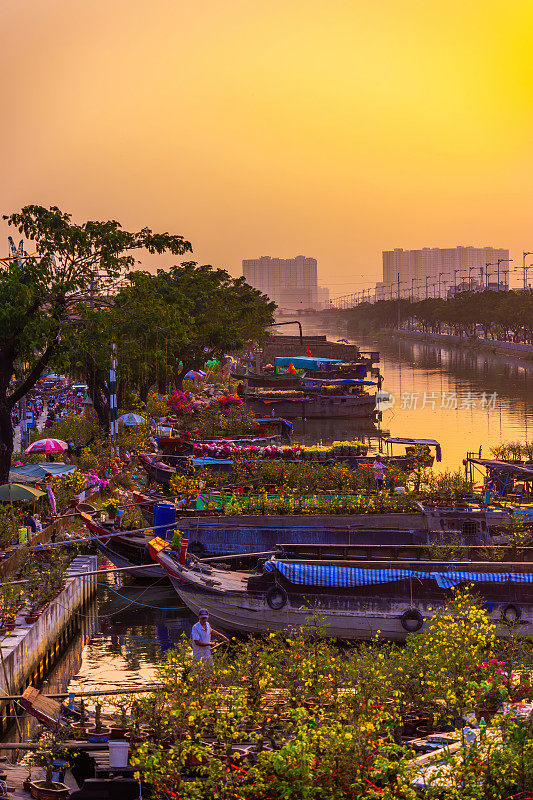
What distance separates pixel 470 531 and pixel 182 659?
605 inches

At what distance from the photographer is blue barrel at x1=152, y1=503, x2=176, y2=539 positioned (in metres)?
26.8

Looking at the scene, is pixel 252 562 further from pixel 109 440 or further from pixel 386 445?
pixel 386 445

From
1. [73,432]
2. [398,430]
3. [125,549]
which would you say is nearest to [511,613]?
[125,549]

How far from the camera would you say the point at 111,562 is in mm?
27000

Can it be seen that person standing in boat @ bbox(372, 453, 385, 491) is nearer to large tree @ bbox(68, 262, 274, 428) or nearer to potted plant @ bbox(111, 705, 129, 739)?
large tree @ bbox(68, 262, 274, 428)

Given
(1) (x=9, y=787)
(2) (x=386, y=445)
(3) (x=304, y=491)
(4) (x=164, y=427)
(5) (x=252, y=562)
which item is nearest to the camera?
(1) (x=9, y=787)

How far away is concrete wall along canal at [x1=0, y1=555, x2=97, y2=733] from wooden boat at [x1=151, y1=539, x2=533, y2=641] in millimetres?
3687

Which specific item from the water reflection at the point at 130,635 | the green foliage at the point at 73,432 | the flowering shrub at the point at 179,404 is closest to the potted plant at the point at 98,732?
the water reflection at the point at 130,635

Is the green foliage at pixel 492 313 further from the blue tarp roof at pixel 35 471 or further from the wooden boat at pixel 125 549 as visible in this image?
the wooden boat at pixel 125 549

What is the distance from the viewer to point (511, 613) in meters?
20.5

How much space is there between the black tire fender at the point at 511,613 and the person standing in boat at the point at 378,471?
1152 centimetres

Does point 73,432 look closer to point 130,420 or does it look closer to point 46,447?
point 130,420

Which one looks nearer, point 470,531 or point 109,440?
point 470,531

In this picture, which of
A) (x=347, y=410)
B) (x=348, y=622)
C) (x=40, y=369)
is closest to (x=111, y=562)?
(x=40, y=369)
